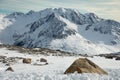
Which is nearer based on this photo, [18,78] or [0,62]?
[18,78]

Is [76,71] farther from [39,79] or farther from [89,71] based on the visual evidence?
[39,79]

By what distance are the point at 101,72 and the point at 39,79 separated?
874 cm

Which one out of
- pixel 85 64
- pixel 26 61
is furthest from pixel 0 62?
pixel 85 64

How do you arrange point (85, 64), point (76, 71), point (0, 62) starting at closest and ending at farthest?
point (76, 71) < point (85, 64) < point (0, 62)

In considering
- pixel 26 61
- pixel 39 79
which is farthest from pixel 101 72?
pixel 26 61

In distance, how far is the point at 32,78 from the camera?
21.8 m

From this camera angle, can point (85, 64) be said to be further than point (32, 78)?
Yes

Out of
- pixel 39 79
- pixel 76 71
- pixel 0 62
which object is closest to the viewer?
pixel 39 79

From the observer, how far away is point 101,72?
1107 inches

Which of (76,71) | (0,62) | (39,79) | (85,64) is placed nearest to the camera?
(39,79)

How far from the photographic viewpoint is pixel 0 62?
54.2 metres

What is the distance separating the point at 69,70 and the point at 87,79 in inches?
254

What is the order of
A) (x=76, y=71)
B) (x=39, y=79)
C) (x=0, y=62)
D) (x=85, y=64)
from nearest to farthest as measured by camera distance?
(x=39, y=79) < (x=76, y=71) < (x=85, y=64) < (x=0, y=62)

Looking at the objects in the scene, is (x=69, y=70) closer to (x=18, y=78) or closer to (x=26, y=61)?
(x=18, y=78)
